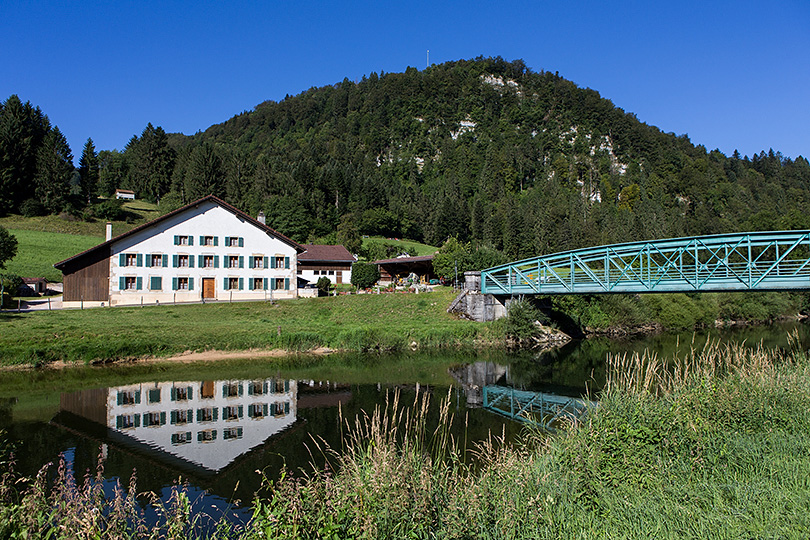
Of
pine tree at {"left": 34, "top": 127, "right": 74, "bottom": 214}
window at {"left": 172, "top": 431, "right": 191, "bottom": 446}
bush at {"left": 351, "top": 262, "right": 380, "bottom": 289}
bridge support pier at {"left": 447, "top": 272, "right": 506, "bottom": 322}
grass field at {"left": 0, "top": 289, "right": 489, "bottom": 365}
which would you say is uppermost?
pine tree at {"left": 34, "top": 127, "right": 74, "bottom": 214}

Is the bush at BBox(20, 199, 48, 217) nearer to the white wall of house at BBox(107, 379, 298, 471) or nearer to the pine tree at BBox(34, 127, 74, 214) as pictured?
the pine tree at BBox(34, 127, 74, 214)

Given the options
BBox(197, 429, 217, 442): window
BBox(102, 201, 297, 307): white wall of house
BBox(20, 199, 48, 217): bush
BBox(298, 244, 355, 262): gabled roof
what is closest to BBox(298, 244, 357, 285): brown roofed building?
Result: BBox(298, 244, 355, 262): gabled roof

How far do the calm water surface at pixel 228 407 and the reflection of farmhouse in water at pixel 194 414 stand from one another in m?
0.04

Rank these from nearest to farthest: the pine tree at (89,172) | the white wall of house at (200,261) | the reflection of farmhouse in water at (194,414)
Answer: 1. the reflection of farmhouse in water at (194,414)
2. the white wall of house at (200,261)
3. the pine tree at (89,172)

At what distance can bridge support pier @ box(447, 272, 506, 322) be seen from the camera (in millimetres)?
35312

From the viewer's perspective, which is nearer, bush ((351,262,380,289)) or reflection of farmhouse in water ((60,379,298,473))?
reflection of farmhouse in water ((60,379,298,473))

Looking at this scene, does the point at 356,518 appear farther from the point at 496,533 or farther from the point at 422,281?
the point at 422,281

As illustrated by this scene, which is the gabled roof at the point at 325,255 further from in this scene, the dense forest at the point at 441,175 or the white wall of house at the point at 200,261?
the dense forest at the point at 441,175

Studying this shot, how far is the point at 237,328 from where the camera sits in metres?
28.4

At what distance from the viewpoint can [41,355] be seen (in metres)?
22.4

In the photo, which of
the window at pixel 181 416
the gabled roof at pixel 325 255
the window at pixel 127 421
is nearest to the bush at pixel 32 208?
the gabled roof at pixel 325 255

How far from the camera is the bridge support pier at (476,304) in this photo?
35.3 meters

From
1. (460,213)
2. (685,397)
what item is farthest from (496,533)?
(460,213)

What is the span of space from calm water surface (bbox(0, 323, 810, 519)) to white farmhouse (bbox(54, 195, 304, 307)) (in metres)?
16.7
